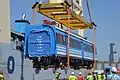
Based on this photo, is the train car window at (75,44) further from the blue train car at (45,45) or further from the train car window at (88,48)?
the train car window at (88,48)

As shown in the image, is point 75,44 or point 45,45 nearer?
point 45,45

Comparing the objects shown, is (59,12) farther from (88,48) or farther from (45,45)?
(88,48)

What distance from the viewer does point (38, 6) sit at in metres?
16.3

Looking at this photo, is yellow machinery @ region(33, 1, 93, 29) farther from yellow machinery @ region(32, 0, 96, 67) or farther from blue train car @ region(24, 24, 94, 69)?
blue train car @ region(24, 24, 94, 69)

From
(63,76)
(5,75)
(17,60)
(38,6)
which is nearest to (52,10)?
(38,6)

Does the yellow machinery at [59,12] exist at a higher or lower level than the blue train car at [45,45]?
higher

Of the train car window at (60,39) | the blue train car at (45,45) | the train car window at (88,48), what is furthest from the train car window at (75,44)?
the train car window at (88,48)

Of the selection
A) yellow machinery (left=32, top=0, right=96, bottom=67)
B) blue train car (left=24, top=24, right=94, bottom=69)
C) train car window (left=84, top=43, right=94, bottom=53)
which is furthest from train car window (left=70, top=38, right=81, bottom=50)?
train car window (left=84, top=43, right=94, bottom=53)

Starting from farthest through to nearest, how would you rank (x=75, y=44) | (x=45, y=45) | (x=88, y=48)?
1. (x=88, y=48)
2. (x=75, y=44)
3. (x=45, y=45)

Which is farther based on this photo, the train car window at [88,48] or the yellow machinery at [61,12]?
the train car window at [88,48]

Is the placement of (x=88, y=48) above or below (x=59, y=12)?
below

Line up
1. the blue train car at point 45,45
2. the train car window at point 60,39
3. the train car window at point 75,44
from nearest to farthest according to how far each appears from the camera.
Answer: the blue train car at point 45,45 → the train car window at point 60,39 → the train car window at point 75,44

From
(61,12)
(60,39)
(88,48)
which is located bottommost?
(88,48)

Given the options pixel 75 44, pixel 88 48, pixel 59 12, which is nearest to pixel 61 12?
pixel 59 12
